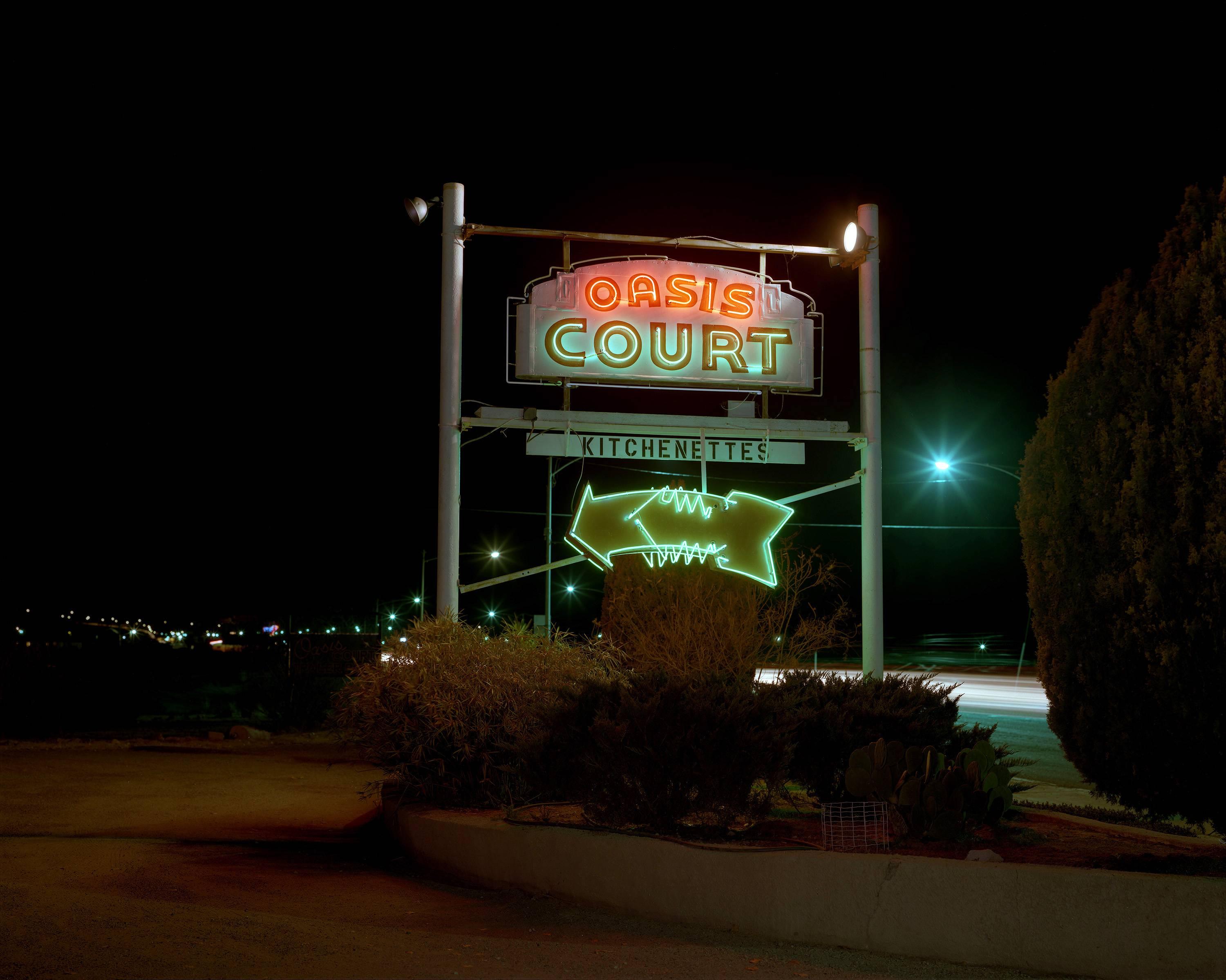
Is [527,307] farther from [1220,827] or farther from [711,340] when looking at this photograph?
[1220,827]

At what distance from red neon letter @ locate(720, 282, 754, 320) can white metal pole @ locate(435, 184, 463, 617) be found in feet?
10.1

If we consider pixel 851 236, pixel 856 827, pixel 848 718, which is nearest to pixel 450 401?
pixel 851 236

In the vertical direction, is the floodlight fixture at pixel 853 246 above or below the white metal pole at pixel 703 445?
above

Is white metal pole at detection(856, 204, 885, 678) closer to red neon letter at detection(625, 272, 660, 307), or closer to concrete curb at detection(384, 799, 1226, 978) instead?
red neon letter at detection(625, 272, 660, 307)

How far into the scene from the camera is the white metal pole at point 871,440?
12266 mm

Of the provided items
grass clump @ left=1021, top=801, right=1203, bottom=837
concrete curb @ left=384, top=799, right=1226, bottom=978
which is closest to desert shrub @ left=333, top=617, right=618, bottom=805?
concrete curb @ left=384, top=799, right=1226, bottom=978

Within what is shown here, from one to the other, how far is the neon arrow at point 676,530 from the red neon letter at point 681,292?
83.5 inches

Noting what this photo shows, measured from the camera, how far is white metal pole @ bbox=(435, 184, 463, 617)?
11.5 meters

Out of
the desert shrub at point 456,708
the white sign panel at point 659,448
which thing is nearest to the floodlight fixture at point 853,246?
the white sign panel at point 659,448

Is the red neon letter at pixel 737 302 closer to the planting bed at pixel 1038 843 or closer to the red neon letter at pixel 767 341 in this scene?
the red neon letter at pixel 767 341

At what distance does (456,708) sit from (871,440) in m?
6.11

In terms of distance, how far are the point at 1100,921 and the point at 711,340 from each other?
28.2 feet

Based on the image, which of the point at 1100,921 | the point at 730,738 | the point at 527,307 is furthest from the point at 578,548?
the point at 1100,921

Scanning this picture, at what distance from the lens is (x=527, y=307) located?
1270 cm
